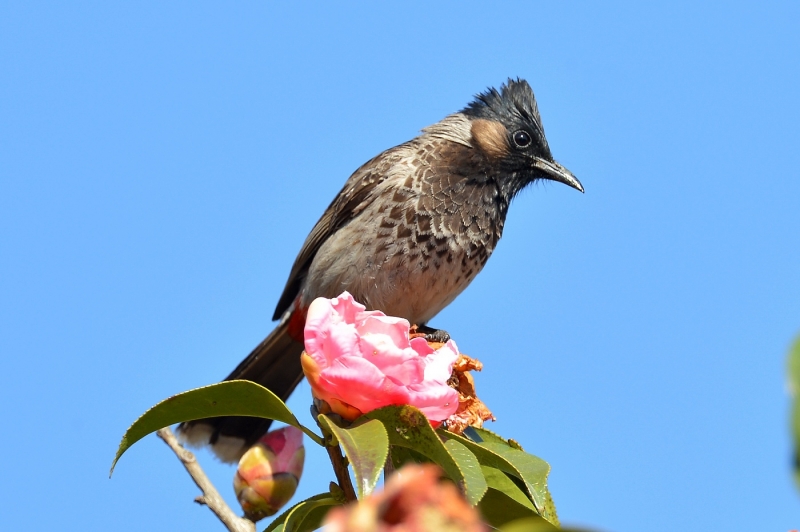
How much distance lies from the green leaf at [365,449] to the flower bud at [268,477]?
1.15 m

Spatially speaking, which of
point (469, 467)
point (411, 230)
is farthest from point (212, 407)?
point (411, 230)

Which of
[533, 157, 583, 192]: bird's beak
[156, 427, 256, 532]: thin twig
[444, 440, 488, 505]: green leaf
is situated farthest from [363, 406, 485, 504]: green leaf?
[533, 157, 583, 192]: bird's beak

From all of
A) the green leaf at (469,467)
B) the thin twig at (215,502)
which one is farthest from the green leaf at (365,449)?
the thin twig at (215,502)

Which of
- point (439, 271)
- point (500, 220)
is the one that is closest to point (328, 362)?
point (439, 271)

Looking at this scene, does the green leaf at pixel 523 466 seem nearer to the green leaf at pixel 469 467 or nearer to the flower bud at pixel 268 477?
the green leaf at pixel 469 467

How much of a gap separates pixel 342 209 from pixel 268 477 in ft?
7.95

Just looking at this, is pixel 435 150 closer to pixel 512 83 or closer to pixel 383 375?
pixel 512 83

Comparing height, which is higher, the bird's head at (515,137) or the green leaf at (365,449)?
the bird's head at (515,137)

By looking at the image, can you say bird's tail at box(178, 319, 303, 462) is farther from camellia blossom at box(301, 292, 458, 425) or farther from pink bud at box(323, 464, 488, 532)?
pink bud at box(323, 464, 488, 532)

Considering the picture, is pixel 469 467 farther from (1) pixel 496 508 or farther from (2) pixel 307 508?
(2) pixel 307 508

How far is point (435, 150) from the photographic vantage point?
5250 mm

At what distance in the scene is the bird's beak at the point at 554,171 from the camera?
5426 mm

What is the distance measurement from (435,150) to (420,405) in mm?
3344

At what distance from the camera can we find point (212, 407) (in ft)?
6.96
